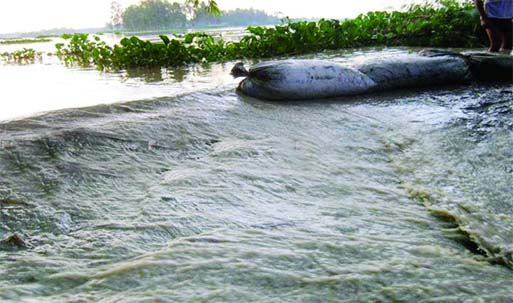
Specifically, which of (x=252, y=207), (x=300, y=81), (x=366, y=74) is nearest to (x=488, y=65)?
(x=366, y=74)

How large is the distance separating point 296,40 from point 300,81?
172 inches

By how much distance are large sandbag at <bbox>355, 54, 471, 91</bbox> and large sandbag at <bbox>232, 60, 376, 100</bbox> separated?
0.23m

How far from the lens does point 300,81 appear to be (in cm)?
468

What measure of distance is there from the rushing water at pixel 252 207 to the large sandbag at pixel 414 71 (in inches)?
52.1

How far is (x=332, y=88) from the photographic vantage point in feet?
15.7

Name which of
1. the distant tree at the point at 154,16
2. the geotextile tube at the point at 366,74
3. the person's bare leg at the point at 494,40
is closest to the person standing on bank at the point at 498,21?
the person's bare leg at the point at 494,40

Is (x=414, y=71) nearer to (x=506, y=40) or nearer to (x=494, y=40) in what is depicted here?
(x=494, y=40)

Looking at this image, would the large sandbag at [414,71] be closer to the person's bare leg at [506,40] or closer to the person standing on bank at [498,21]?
the person standing on bank at [498,21]

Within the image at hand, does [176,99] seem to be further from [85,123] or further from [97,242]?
[97,242]

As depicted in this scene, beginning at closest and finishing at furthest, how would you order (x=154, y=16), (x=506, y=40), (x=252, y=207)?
(x=252, y=207) → (x=506, y=40) → (x=154, y=16)

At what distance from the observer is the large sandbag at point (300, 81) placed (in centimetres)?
464

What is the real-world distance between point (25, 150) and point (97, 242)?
1.10 meters

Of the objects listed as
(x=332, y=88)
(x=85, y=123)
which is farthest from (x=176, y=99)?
(x=332, y=88)

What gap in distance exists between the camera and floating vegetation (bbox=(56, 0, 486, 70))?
8.03 meters
